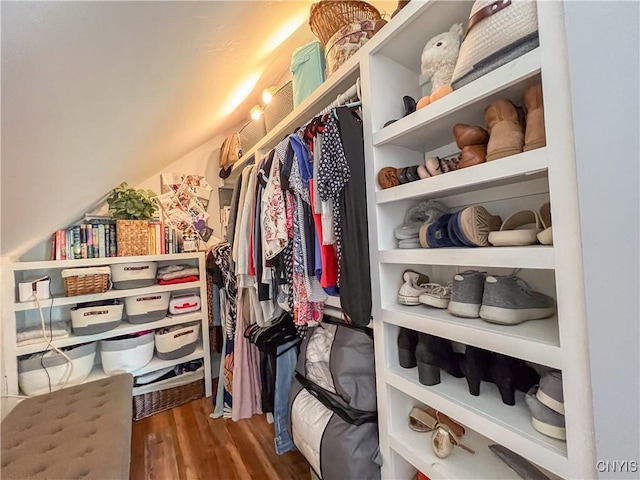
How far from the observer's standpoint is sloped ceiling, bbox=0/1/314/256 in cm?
59

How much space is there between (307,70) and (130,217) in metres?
1.51

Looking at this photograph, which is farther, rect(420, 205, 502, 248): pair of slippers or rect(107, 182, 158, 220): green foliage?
rect(107, 182, 158, 220): green foliage

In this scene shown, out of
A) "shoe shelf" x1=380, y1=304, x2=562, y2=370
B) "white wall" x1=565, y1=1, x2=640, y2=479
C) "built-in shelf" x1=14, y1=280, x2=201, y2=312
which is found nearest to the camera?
"white wall" x1=565, y1=1, x2=640, y2=479

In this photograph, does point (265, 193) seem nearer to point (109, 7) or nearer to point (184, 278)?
point (109, 7)

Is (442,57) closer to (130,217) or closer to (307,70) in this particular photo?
(307,70)

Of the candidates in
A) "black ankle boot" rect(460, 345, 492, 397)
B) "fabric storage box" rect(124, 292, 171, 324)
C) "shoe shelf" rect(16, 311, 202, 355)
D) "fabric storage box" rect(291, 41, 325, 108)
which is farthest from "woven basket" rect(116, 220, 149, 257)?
"black ankle boot" rect(460, 345, 492, 397)

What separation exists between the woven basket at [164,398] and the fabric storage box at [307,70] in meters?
2.00

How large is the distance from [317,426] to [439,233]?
810mm

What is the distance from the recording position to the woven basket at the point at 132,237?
178 cm

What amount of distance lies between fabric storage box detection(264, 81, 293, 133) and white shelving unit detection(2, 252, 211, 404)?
1092mm

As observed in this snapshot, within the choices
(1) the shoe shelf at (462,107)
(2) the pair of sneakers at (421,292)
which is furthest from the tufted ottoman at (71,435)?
(1) the shoe shelf at (462,107)

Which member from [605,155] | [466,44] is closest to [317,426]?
[605,155]

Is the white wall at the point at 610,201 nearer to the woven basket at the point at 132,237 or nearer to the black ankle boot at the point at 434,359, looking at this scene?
the black ankle boot at the point at 434,359

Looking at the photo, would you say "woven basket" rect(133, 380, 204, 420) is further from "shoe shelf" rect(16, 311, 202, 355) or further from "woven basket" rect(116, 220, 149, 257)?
"woven basket" rect(116, 220, 149, 257)
